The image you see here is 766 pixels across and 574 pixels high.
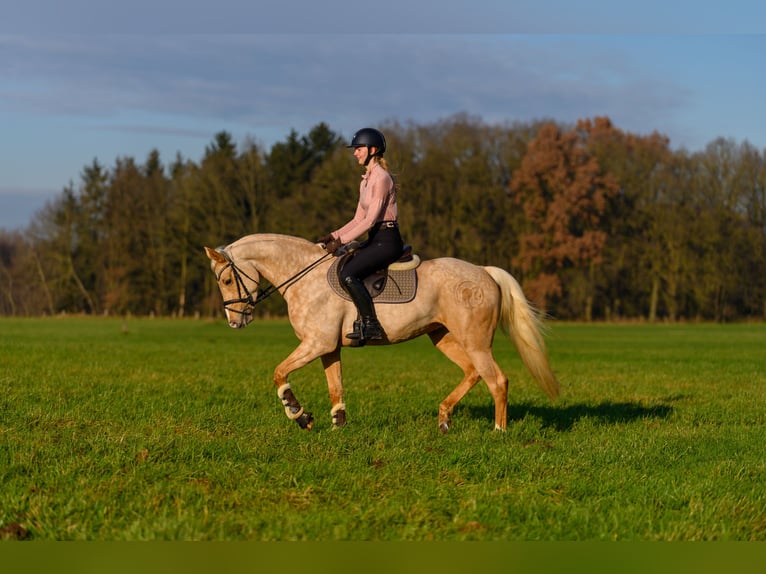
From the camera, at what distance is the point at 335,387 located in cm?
1145

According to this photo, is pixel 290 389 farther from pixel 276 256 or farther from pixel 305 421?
pixel 276 256

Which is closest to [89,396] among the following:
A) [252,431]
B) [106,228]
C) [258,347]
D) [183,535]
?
[252,431]

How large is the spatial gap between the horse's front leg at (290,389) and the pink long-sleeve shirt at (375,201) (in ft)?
4.65

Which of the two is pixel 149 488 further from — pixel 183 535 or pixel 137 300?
pixel 137 300

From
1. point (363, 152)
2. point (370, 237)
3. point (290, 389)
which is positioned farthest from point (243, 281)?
point (363, 152)

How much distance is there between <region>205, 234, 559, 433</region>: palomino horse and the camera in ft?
36.5

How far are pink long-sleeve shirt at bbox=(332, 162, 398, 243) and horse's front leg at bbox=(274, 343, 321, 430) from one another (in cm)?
142

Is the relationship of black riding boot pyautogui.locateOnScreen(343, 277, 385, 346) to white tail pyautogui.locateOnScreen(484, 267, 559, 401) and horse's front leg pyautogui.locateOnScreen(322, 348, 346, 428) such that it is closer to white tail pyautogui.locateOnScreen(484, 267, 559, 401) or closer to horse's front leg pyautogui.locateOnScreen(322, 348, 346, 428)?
horse's front leg pyautogui.locateOnScreen(322, 348, 346, 428)

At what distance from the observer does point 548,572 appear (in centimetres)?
515

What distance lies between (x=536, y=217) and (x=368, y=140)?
54.9 meters

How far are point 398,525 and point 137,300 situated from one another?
7213cm

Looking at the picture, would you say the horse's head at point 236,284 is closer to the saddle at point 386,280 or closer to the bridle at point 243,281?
the bridle at point 243,281

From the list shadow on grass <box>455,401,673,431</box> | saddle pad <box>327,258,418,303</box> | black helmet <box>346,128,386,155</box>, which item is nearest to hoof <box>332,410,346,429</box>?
saddle pad <box>327,258,418,303</box>

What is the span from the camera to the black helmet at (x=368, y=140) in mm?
10977
